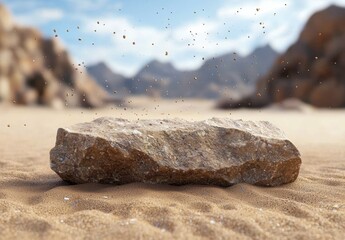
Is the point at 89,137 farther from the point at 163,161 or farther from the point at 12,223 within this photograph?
the point at 12,223

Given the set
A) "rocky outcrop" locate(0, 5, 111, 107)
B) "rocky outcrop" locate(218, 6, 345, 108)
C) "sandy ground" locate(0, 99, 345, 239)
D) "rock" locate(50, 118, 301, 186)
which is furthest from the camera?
"rocky outcrop" locate(218, 6, 345, 108)

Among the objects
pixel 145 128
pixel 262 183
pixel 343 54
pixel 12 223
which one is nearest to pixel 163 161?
pixel 145 128

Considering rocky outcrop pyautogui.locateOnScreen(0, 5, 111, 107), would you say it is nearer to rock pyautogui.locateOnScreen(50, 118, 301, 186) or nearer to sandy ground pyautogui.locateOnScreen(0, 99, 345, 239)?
rock pyautogui.locateOnScreen(50, 118, 301, 186)

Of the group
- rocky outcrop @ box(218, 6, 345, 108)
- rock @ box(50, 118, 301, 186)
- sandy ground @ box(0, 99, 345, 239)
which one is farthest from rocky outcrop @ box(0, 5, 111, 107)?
sandy ground @ box(0, 99, 345, 239)

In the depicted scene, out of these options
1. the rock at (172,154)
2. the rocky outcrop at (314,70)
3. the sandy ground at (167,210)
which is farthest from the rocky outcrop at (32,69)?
the sandy ground at (167,210)

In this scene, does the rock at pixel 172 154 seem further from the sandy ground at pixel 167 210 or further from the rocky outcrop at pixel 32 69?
the rocky outcrop at pixel 32 69

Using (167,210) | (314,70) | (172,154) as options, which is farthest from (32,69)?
(167,210)
